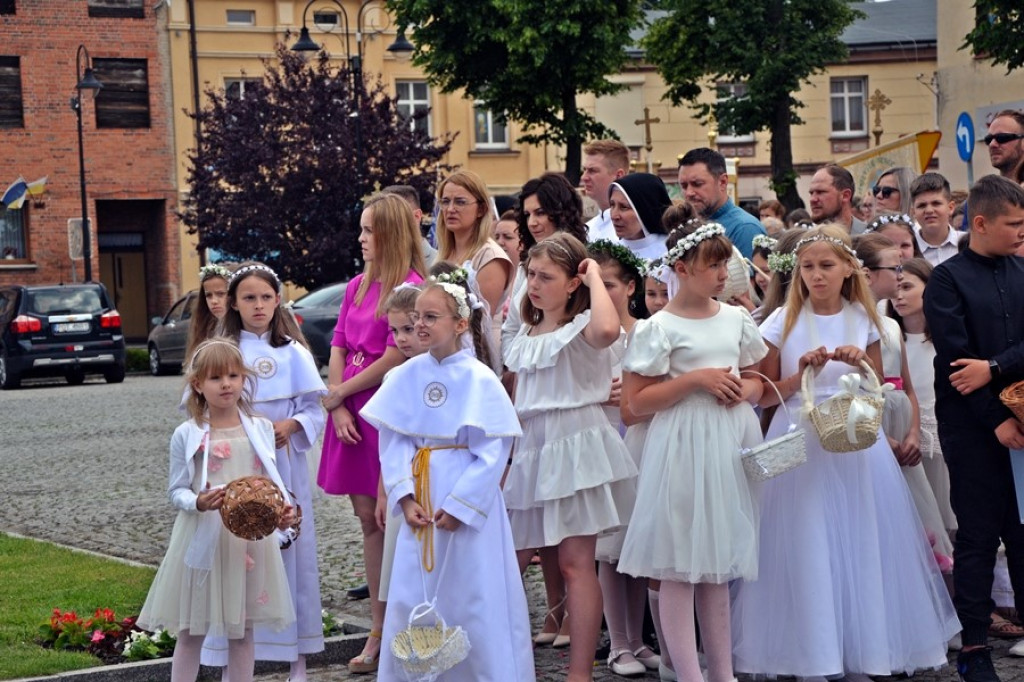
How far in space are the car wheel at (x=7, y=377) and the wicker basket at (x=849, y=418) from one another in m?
25.9

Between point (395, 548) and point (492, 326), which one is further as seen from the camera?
point (492, 326)

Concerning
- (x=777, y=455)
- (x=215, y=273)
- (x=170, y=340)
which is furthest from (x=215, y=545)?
(x=170, y=340)

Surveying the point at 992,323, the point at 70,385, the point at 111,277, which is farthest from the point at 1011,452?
the point at 111,277

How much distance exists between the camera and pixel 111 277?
4634 centimetres

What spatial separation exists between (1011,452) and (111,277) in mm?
41813

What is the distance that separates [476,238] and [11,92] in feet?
130

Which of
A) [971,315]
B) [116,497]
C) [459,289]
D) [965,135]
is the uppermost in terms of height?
[965,135]

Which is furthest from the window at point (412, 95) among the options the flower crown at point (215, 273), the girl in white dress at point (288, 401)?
the girl in white dress at point (288, 401)

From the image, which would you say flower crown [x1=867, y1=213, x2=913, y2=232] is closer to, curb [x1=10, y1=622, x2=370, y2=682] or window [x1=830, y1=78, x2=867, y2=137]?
curb [x1=10, y1=622, x2=370, y2=682]

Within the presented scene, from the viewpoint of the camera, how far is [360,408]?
7.74 meters

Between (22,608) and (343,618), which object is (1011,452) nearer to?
(343,618)

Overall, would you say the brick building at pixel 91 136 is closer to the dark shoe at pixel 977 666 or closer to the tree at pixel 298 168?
the tree at pixel 298 168

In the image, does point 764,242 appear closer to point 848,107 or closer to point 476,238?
point 476,238

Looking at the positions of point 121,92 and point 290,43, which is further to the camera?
point 290,43
